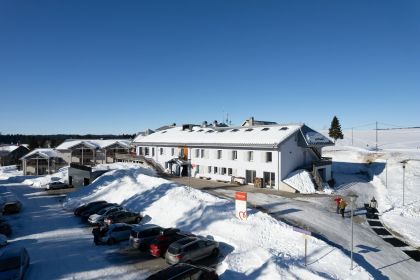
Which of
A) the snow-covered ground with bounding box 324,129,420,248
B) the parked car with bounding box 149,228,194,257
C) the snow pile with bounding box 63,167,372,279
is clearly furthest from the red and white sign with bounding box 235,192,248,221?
the snow-covered ground with bounding box 324,129,420,248

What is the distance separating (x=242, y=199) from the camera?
21.4 metres

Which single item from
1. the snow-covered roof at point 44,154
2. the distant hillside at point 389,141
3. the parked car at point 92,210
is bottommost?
the parked car at point 92,210

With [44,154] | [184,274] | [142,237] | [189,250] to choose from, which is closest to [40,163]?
[44,154]

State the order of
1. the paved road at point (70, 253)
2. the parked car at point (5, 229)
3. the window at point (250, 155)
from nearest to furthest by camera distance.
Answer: the paved road at point (70, 253) → the parked car at point (5, 229) → the window at point (250, 155)

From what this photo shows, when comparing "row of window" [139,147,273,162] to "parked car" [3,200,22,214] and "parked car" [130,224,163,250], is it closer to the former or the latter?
"parked car" [130,224,163,250]

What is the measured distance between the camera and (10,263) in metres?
14.8

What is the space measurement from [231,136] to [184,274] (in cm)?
3244

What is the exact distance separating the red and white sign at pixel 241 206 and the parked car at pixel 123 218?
891cm

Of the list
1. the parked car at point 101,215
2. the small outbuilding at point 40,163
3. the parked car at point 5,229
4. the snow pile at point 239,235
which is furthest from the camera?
the small outbuilding at point 40,163

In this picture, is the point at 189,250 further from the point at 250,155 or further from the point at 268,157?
the point at 250,155

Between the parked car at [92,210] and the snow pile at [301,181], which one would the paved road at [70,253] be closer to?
the parked car at [92,210]

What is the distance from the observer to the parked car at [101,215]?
83.3ft

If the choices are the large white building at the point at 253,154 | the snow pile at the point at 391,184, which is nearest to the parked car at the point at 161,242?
the snow pile at the point at 391,184

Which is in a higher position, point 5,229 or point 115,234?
point 115,234
